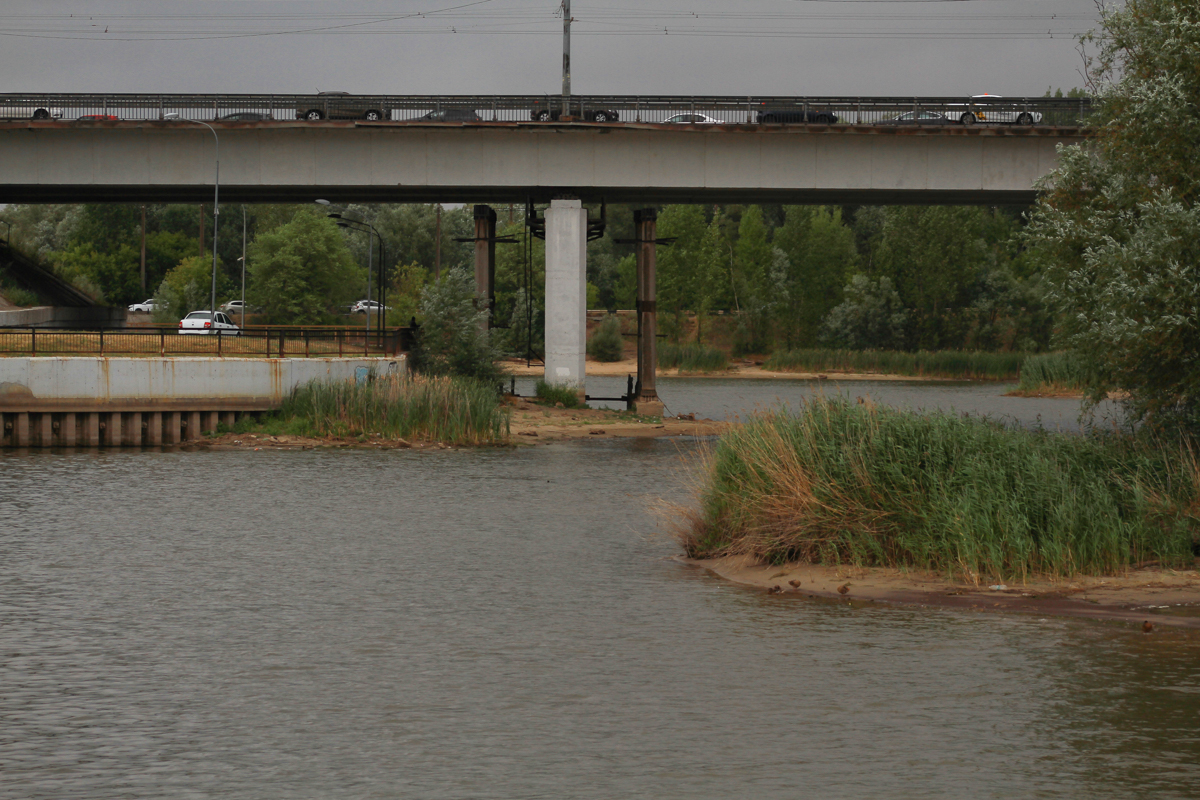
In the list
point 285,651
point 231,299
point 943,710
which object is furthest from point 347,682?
point 231,299

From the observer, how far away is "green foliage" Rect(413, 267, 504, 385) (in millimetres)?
46531

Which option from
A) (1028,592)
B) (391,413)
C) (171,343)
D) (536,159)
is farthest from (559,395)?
(1028,592)

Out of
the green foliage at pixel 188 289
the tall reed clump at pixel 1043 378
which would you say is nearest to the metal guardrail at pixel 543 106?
the tall reed clump at pixel 1043 378

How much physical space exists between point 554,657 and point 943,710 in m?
4.37

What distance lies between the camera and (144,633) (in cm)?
1568

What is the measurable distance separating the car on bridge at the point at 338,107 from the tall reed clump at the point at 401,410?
12.4m

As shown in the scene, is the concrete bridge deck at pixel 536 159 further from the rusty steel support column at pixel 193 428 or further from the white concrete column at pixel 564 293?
the rusty steel support column at pixel 193 428

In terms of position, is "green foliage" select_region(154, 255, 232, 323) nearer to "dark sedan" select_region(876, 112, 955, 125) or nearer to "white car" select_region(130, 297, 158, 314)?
"white car" select_region(130, 297, 158, 314)

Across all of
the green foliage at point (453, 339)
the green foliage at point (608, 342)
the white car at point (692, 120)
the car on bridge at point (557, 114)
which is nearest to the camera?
the green foliage at point (453, 339)

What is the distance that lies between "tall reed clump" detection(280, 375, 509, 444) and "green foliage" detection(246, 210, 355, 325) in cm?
6931

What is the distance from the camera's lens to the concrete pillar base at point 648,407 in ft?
171

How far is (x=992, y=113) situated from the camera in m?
49.8

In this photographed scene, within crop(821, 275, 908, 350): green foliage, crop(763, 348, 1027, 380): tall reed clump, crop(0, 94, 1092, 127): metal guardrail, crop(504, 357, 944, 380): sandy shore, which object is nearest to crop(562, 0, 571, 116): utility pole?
crop(0, 94, 1092, 127): metal guardrail

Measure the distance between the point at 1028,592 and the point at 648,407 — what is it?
35599 millimetres
